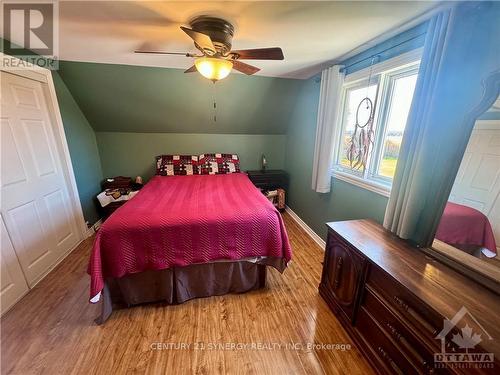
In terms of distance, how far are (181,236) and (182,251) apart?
124mm

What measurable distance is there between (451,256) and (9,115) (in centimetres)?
345

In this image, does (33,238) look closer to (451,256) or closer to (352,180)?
(352,180)

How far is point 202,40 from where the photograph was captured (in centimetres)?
131

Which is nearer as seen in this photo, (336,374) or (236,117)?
(336,374)

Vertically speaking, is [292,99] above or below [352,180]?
above

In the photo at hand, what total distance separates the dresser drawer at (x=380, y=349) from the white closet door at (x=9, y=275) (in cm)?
278

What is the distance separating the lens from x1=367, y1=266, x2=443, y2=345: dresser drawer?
967 mm

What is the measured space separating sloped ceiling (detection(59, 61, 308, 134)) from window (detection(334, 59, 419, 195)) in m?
1.17

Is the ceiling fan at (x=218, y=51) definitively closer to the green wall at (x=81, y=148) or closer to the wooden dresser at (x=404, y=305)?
the wooden dresser at (x=404, y=305)

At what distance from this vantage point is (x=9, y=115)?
A: 1771 mm

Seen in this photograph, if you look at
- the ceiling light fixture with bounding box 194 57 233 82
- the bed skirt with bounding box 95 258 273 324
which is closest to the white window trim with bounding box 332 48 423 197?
the bed skirt with bounding box 95 258 273 324

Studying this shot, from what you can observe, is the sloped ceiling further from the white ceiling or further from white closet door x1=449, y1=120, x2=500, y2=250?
white closet door x1=449, y1=120, x2=500, y2=250

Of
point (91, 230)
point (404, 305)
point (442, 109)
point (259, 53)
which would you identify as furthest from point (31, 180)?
point (442, 109)

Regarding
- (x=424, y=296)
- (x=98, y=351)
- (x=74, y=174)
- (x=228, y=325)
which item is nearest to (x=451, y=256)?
(x=424, y=296)
